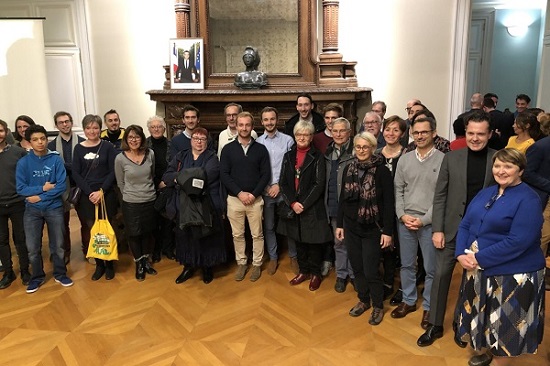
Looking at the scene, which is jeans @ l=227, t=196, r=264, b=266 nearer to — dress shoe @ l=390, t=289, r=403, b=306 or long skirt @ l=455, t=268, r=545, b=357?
dress shoe @ l=390, t=289, r=403, b=306

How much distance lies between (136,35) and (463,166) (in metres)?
4.78

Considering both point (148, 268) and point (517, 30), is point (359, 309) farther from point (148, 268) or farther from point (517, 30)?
point (517, 30)

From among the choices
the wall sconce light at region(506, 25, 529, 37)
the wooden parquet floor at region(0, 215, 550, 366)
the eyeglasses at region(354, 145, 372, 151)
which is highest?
the wall sconce light at region(506, 25, 529, 37)

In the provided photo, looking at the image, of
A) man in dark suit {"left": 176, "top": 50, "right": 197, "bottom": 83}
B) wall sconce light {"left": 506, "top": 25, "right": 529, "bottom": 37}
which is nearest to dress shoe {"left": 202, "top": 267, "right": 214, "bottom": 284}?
man in dark suit {"left": 176, "top": 50, "right": 197, "bottom": 83}

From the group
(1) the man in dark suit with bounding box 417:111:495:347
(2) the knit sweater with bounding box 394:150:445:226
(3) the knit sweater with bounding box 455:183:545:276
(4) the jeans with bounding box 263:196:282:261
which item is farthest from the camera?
(4) the jeans with bounding box 263:196:282:261

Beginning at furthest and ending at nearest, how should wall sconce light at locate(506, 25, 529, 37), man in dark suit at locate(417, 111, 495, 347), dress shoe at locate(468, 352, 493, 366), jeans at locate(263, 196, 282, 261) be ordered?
wall sconce light at locate(506, 25, 529, 37)
jeans at locate(263, 196, 282, 261)
dress shoe at locate(468, 352, 493, 366)
man in dark suit at locate(417, 111, 495, 347)

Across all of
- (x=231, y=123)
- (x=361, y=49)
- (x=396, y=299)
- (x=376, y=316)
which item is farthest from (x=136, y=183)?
(x=361, y=49)

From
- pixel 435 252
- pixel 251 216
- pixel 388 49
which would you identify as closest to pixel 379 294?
pixel 435 252

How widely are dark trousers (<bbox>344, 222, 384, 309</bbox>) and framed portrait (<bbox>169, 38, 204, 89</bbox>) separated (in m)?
3.12

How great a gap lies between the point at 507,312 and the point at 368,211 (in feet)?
3.19

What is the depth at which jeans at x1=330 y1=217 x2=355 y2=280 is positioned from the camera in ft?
11.6

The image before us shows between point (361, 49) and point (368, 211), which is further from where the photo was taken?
point (361, 49)

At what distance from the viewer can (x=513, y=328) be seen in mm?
2355

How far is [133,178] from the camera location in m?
3.76
